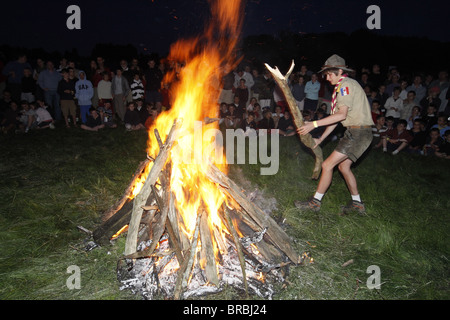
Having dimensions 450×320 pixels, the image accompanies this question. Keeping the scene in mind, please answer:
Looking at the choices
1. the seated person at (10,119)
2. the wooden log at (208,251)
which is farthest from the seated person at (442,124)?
the seated person at (10,119)

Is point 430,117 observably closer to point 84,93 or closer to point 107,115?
point 107,115

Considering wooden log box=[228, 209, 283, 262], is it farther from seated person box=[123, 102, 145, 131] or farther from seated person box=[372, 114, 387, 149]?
seated person box=[123, 102, 145, 131]

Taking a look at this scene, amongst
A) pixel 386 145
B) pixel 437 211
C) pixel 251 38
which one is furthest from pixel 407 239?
pixel 251 38

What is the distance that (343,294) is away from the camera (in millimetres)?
3211

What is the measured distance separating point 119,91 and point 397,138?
33.8 feet

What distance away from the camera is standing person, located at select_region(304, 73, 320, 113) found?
1106cm

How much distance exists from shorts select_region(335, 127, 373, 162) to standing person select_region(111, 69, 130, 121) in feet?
31.2

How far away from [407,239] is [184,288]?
336 centimetres

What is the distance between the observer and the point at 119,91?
1159cm

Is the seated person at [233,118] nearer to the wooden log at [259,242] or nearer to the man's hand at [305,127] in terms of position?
the man's hand at [305,127]

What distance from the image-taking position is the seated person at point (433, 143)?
8.81 m

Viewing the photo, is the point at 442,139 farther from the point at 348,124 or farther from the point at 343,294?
the point at 343,294

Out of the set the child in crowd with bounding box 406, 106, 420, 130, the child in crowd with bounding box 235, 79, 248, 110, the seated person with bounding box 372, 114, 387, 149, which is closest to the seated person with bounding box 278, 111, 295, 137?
the child in crowd with bounding box 235, 79, 248, 110

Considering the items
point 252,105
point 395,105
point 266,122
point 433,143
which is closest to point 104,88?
point 252,105
